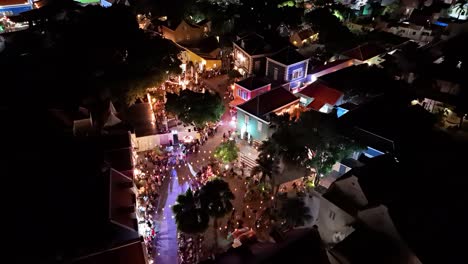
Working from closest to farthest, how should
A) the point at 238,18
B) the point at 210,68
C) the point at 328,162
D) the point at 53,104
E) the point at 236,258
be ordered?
1. the point at 236,258
2. the point at 328,162
3. the point at 53,104
4. the point at 210,68
5. the point at 238,18

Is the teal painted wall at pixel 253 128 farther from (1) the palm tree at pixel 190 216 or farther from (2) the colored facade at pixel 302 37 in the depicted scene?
(2) the colored facade at pixel 302 37

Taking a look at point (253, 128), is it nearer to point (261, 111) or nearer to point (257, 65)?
point (261, 111)

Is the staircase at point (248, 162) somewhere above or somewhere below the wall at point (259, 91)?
below

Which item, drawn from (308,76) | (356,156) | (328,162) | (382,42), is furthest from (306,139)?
(382,42)

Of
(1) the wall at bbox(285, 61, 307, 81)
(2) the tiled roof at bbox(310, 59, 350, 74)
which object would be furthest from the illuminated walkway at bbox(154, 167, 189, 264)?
(2) the tiled roof at bbox(310, 59, 350, 74)

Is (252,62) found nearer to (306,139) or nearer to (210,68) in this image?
(210,68)

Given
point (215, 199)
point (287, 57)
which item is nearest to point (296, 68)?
point (287, 57)

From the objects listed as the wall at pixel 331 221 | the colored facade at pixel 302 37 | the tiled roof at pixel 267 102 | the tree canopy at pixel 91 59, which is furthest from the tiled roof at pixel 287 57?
the wall at pixel 331 221
